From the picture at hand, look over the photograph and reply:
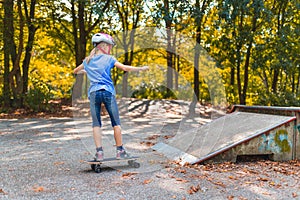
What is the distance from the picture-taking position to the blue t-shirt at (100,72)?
14.4 feet

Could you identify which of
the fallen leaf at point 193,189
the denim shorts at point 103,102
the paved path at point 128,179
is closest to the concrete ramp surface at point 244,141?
the paved path at point 128,179

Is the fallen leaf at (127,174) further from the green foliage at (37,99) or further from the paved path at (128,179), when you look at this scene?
the green foliage at (37,99)

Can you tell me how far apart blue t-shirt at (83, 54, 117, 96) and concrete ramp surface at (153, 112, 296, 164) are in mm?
1687

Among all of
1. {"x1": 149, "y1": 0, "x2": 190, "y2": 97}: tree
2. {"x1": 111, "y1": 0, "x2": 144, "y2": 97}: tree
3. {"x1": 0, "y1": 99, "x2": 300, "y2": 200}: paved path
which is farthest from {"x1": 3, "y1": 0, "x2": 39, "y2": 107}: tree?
{"x1": 0, "y1": 99, "x2": 300, "y2": 200}: paved path

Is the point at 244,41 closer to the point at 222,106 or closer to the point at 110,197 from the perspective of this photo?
the point at 222,106

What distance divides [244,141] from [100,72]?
2353mm

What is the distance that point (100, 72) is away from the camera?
440 centimetres

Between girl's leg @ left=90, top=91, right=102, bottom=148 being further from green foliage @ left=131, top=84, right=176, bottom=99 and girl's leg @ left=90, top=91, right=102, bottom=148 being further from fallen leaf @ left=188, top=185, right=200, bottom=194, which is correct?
green foliage @ left=131, top=84, right=176, bottom=99

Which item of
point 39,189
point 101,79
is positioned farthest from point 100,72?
point 39,189

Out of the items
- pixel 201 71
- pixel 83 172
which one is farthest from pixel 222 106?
pixel 83 172

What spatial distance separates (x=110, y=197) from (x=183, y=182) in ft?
3.15

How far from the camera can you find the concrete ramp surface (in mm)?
5027

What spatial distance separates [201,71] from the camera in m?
16.0

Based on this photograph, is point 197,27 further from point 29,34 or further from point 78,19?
point 29,34
